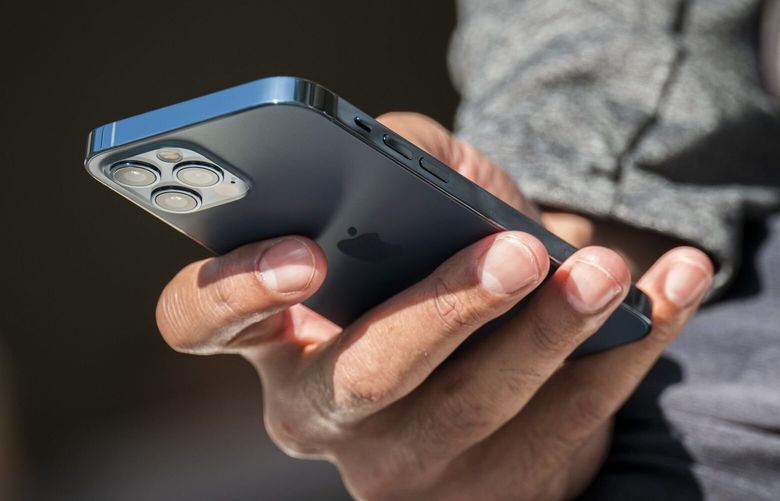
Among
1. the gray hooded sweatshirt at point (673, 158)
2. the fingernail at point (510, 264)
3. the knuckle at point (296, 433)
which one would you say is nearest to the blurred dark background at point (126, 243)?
the gray hooded sweatshirt at point (673, 158)

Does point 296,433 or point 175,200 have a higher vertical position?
point 175,200

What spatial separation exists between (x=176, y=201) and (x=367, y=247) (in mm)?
94

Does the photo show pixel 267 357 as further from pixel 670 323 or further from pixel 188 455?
pixel 188 455

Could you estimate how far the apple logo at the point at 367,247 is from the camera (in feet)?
1.38

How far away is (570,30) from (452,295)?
1.27 ft

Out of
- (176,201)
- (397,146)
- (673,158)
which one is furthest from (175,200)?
(673,158)

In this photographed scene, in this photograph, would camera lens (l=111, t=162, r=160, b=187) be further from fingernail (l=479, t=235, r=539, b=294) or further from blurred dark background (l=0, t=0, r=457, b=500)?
blurred dark background (l=0, t=0, r=457, b=500)

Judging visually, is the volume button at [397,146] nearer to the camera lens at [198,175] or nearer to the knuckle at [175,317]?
the camera lens at [198,175]

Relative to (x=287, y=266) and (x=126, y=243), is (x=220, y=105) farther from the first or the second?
(x=126, y=243)

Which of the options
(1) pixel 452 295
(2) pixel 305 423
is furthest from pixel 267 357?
(1) pixel 452 295

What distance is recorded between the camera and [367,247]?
0.43m

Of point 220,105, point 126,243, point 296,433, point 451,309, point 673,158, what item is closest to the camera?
point 220,105

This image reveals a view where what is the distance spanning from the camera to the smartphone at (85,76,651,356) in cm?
33

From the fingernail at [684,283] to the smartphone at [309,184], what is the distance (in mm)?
22
